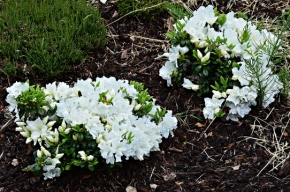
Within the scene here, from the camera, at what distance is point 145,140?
3.24 metres

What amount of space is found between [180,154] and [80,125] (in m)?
0.68

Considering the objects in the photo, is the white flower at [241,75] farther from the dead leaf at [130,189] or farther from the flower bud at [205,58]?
the dead leaf at [130,189]

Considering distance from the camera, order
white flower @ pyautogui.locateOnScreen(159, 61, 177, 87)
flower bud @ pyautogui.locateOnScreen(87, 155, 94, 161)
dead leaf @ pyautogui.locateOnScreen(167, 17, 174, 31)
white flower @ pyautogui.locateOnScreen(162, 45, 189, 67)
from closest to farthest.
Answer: flower bud @ pyautogui.locateOnScreen(87, 155, 94, 161)
white flower @ pyautogui.locateOnScreen(162, 45, 189, 67)
white flower @ pyautogui.locateOnScreen(159, 61, 177, 87)
dead leaf @ pyautogui.locateOnScreen(167, 17, 174, 31)

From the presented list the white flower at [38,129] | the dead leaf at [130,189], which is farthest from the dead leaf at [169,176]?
the white flower at [38,129]

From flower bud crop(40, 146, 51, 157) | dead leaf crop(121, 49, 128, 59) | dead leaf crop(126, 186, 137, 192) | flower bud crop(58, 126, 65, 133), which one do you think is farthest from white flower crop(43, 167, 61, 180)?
dead leaf crop(121, 49, 128, 59)

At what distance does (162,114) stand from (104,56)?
3.27 feet

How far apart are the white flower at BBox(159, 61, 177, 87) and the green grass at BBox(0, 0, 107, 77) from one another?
0.58 meters

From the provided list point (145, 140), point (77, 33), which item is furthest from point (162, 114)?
point (77, 33)

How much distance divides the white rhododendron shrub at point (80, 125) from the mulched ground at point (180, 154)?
147mm

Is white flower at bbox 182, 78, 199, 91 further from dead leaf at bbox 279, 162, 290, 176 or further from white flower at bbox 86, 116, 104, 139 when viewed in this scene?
white flower at bbox 86, 116, 104, 139

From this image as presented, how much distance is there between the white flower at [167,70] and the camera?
3.85m

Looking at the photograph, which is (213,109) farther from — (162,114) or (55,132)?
(55,132)

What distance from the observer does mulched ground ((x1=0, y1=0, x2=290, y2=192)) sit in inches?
130

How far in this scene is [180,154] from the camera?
348cm
